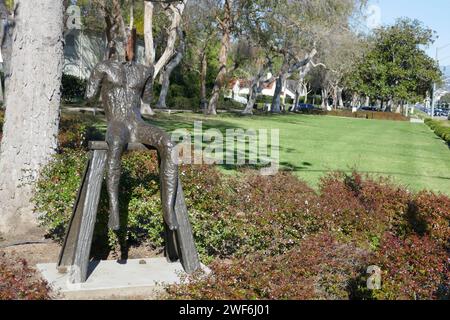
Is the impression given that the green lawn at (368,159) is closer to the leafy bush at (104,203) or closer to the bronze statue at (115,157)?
the leafy bush at (104,203)

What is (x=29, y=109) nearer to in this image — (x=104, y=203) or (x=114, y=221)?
(x=104, y=203)

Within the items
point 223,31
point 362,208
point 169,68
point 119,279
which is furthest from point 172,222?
point 223,31

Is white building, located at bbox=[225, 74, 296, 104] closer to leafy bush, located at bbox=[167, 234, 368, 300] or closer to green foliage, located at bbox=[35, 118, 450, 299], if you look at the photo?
green foliage, located at bbox=[35, 118, 450, 299]

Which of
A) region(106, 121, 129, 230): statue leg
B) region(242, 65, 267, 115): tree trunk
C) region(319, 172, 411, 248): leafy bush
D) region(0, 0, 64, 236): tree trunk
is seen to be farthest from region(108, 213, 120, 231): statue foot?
region(242, 65, 267, 115): tree trunk

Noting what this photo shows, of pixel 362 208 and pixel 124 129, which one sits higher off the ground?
pixel 124 129

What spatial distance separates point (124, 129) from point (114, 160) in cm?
30

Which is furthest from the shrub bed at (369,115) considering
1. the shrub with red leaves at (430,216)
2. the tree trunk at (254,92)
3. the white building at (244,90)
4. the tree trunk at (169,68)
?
the shrub with red leaves at (430,216)

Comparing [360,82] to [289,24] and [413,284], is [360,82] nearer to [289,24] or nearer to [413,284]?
[289,24]

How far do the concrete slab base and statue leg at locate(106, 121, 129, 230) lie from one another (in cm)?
53

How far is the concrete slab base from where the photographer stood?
5480mm

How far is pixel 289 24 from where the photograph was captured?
38250mm

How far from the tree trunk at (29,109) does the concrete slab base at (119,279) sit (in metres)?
1.82

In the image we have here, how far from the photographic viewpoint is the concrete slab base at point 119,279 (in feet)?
18.0

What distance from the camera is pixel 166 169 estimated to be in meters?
5.71
